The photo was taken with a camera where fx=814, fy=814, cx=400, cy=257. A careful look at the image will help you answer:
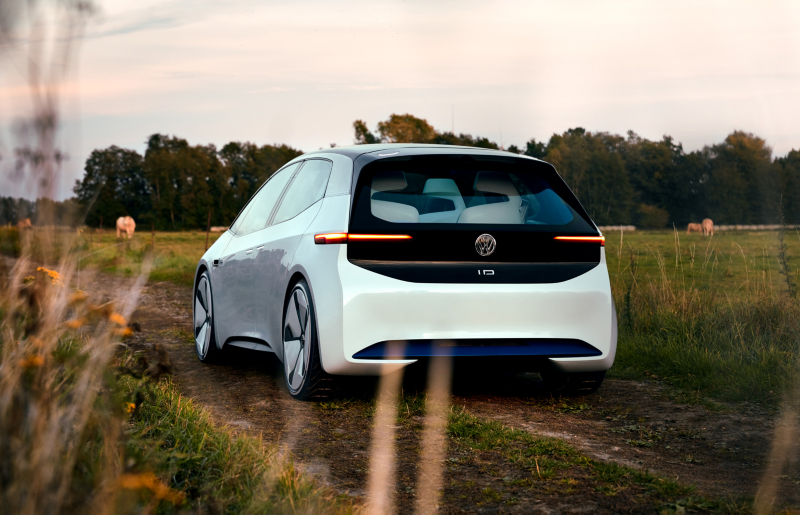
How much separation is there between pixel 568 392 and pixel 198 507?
11.9 feet

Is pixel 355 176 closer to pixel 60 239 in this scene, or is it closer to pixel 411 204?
pixel 411 204

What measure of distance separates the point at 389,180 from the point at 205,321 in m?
3.01

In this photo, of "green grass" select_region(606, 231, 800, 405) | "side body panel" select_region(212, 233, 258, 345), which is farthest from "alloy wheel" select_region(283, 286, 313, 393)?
"green grass" select_region(606, 231, 800, 405)

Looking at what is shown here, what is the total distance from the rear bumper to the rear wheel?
2581 millimetres

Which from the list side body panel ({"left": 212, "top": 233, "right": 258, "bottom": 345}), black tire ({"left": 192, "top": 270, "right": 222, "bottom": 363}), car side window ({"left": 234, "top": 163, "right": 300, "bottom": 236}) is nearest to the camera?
side body panel ({"left": 212, "top": 233, "right": 258, "bottom": 345})

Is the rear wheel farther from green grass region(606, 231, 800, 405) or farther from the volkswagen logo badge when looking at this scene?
green grass region(606, 231, 800, 405)

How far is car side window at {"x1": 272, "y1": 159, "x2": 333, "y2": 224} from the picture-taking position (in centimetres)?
566

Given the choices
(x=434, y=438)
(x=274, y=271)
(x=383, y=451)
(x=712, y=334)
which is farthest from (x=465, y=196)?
(x=712, y=334)

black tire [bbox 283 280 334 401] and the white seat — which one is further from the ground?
the white seat

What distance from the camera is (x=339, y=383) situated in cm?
529

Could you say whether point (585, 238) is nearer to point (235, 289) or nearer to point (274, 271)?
point (274, 271)

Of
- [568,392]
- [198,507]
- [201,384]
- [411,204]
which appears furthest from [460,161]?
[198,507]

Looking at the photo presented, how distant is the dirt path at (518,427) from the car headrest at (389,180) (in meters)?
1.45

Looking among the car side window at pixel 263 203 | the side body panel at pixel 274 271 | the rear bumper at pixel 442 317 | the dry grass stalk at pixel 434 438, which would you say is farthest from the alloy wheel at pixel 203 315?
the rear bumper at pixel 442 317
